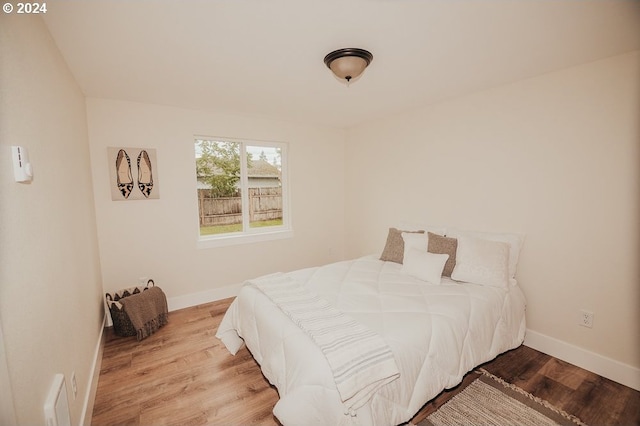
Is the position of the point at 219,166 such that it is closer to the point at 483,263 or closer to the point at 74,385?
the point at 74,385

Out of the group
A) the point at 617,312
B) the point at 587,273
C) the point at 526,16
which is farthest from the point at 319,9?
the point at 617,312

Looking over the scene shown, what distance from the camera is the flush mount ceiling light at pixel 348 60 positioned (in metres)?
1.91

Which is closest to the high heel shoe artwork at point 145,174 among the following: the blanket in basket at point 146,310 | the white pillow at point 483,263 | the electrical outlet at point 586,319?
the blanket in basket at point 146,310

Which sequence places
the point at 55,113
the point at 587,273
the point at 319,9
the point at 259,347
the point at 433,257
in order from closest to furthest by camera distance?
the point at 319,9 < the point at 55,113 < the point at 259,347 < the point at 587,273 < the point at 433,257

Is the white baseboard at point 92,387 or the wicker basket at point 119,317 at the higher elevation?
the wicker basket at point 119,317

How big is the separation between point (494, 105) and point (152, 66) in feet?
10.0

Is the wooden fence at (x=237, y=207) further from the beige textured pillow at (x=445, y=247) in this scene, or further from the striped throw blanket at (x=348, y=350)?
the beige textured pillow at (x=445, y=247)

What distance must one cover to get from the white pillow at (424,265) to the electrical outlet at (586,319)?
1.10 m

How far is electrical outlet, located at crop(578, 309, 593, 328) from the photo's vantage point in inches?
89.8

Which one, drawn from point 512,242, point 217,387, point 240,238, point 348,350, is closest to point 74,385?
point 217,387

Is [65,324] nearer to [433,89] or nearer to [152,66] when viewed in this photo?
[152,66]

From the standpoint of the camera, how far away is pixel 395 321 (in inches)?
72.7

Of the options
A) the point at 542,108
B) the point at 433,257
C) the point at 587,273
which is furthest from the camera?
the point at 433,257

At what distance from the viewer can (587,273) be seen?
228cm
